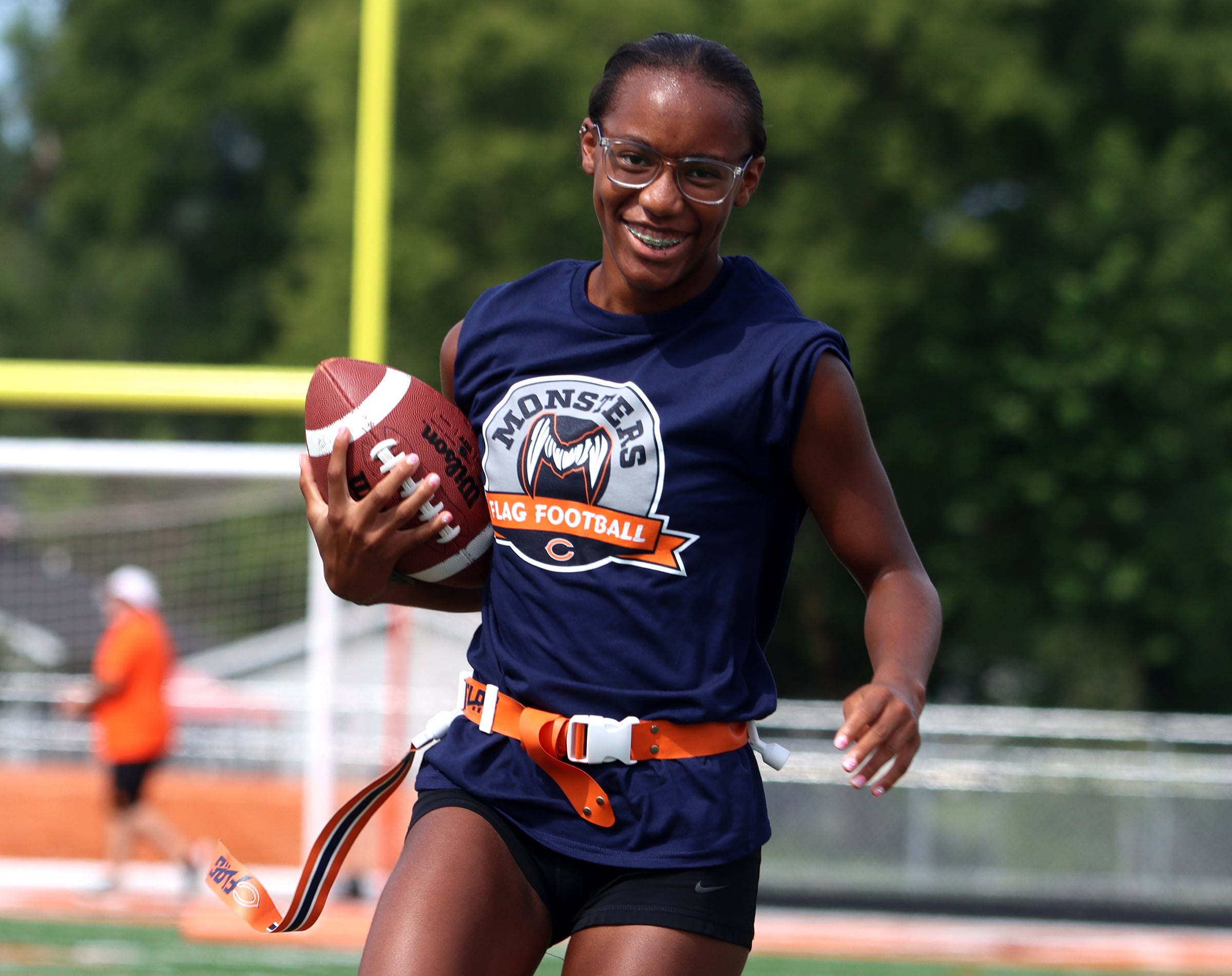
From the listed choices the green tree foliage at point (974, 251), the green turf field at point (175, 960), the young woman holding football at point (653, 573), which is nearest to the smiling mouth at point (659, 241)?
the young woman holding football at point (653, 573)

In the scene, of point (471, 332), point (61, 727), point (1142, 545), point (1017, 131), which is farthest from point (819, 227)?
point (471, 332)

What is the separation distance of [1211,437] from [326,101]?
397 inches

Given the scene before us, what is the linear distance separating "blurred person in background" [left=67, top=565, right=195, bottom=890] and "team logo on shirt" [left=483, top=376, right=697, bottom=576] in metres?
6.28

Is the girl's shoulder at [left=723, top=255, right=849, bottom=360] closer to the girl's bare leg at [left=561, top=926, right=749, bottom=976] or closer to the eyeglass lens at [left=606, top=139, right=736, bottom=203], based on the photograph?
the eyeglass lens at [left=606, top=139, right=736, bottom=203]

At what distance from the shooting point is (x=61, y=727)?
10.4m

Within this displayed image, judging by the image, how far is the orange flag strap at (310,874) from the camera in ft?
7.46

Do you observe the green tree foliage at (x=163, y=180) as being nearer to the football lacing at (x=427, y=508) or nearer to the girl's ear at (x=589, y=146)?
the football lacing at (x=427, y=508)

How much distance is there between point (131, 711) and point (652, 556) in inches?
256

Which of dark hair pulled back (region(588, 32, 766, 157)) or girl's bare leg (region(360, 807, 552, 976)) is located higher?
dark hair pulled back (region(588, 32, 766, 157))

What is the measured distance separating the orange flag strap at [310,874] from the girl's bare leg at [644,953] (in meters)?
0.40

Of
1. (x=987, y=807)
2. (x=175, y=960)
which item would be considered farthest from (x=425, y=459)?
(x=987, y=807)

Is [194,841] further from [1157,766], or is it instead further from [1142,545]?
[1142,545]

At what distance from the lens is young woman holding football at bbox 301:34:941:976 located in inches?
80.8

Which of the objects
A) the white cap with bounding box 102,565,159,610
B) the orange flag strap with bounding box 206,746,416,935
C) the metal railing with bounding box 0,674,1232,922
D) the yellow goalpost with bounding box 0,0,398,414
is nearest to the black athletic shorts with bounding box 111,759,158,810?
the white cap with bounding box 102,565,159,610
